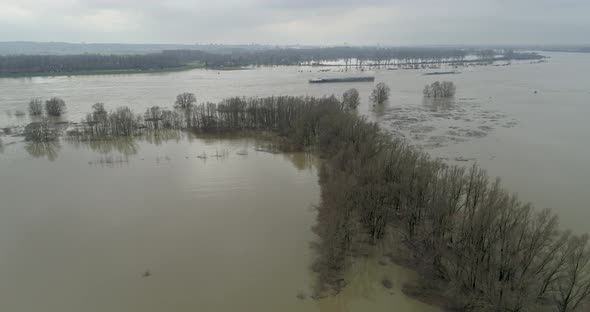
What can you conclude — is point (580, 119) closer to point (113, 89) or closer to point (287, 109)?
point (287, 109)

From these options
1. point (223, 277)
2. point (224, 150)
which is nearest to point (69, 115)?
point (224, 150)

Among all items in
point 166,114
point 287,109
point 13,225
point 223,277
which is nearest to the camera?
point 223,277

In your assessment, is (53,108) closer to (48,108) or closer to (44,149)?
(48,108)

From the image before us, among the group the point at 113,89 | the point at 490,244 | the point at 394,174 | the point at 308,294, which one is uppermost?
the point at 113,89

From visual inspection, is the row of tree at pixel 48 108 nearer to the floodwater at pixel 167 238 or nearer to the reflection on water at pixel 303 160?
the floodwater at pixel 167 238

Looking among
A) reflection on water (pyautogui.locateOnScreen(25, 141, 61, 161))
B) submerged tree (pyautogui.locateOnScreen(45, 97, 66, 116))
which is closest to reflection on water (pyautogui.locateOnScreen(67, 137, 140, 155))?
reflection on water (pyautogui.locateOnScreen(25, 141, 61, 161))

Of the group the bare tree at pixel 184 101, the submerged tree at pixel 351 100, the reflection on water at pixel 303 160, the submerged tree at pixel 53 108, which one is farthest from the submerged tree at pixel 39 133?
the submerged tree at pixel 351 100
